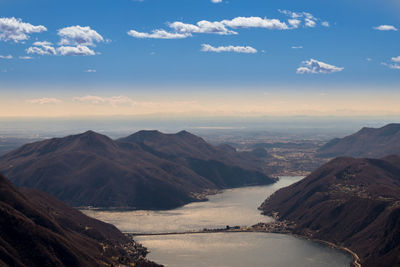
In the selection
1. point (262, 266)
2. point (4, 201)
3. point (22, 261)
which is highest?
point (4, 201)

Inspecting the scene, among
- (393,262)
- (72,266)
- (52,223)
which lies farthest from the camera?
(52,223)

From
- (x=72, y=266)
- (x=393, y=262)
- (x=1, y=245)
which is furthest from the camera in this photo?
(x=393, y=262)

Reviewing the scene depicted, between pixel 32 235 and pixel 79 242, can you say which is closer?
pixel 32 235

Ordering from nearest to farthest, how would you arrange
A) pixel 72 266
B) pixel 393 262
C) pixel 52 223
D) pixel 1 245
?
pixel 1 245, pixel 72 266, pixel 393 262, pixel 52 223

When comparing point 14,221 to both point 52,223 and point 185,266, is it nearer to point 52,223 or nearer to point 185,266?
point 52,223

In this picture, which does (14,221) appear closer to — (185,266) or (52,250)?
(52,250)

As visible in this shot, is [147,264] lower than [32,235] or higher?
lower

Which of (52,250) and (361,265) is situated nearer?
(52,250)

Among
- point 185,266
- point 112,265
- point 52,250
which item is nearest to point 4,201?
point 52,250

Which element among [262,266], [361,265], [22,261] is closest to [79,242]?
[22,261]
